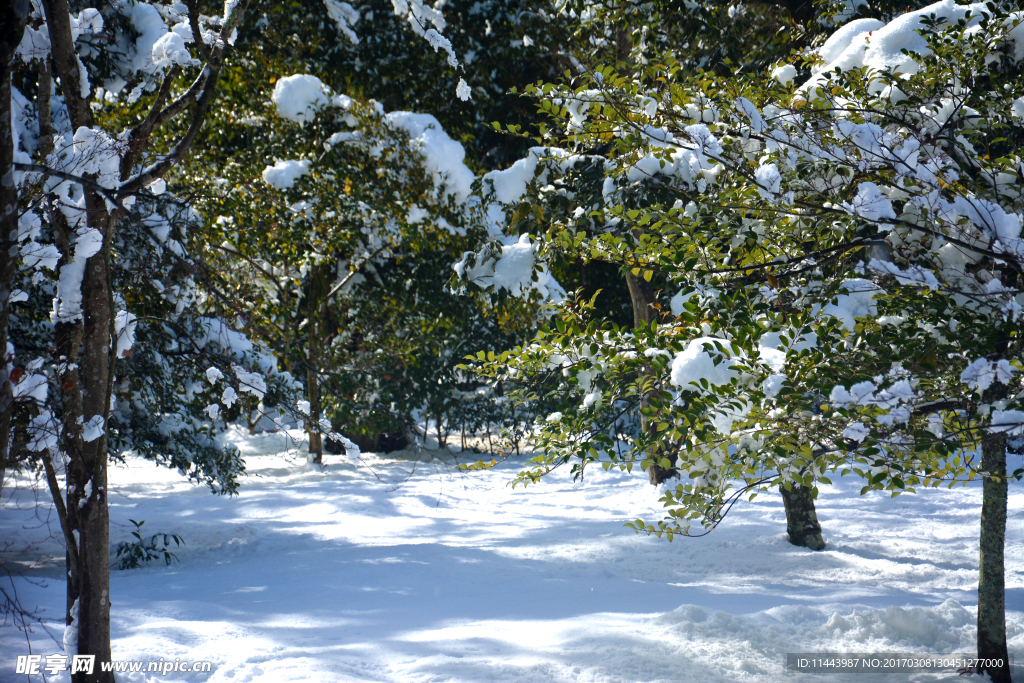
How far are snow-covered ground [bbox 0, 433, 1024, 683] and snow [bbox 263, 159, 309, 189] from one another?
12.9 ft

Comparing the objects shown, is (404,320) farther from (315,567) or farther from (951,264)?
(951,264)

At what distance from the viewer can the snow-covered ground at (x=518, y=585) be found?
4488mm

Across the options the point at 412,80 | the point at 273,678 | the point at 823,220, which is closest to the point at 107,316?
the point at 273,678

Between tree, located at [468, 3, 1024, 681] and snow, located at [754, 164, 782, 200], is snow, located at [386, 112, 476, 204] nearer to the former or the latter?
tree, located at [468, 3, 1024, 681]

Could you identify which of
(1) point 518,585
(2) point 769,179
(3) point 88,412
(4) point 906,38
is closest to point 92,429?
(3) point 88,412

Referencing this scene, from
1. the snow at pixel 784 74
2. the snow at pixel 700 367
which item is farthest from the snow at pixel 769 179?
the snow at pixel 784 74

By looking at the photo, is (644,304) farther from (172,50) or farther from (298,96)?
(172,50)

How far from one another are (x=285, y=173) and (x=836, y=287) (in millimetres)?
7910

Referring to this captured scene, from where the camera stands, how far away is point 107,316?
3.46 meters

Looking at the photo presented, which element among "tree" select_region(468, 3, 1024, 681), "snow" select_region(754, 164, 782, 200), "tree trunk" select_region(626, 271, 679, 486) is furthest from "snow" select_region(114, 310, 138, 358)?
"tree trunk" select_region(626, 271, 679, 486)

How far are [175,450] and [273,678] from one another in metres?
3.49

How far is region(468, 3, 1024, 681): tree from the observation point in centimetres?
319

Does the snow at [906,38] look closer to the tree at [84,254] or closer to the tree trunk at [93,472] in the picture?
the tree at [84,254]

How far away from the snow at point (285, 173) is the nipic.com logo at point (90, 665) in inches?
264
